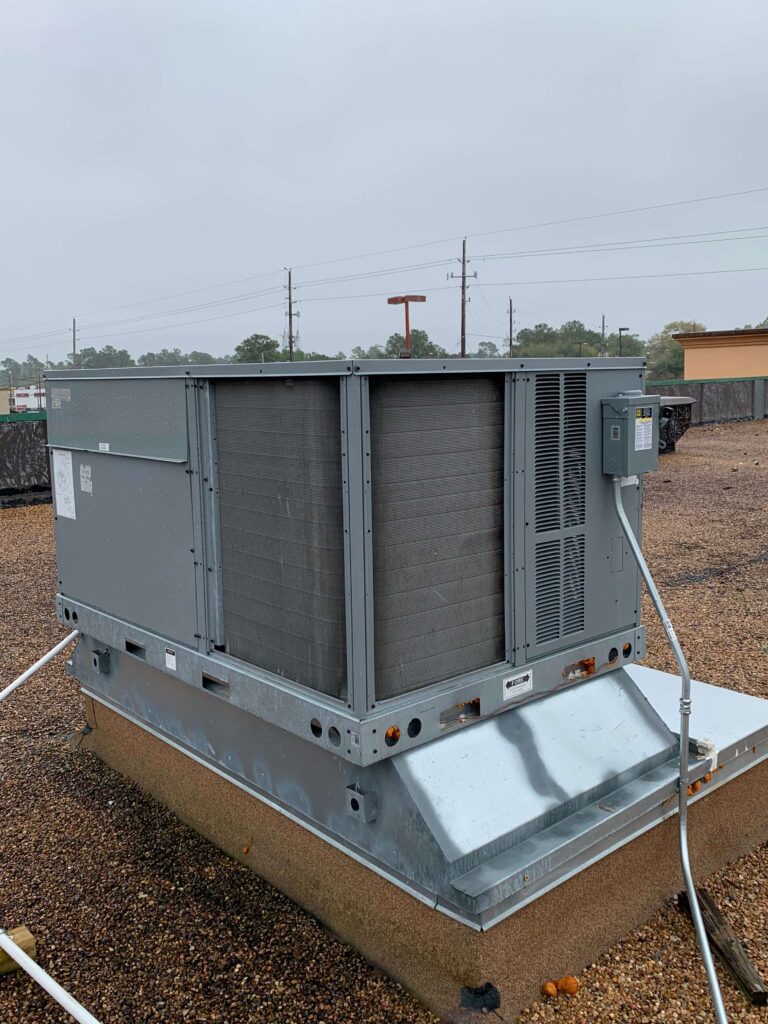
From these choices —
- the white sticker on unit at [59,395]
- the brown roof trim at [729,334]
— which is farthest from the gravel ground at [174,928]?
the brown roof trim at [729,334]

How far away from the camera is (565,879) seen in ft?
9.12

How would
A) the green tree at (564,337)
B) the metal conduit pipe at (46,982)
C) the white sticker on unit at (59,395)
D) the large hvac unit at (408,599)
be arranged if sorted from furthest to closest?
1. the green tree at (564,337)
2. the white sticker on unit at (59,395)
3. the large hvac unit at (408,599)
4. the metal conduit pipe at (46,982)

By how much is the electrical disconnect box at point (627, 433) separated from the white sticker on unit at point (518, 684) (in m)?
0.75

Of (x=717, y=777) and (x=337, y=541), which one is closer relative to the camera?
(x=337, y=541)

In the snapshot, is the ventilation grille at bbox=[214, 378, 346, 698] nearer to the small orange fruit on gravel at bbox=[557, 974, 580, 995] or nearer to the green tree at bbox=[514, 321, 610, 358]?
the small orange fruit on gravel at bbox=[557, 974, 580, 995]

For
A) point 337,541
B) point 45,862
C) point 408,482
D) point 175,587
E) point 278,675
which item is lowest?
point 45,862

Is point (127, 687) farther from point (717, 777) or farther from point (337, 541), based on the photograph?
point (717, 777)

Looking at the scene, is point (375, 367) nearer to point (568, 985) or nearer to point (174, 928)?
point (568, 985)

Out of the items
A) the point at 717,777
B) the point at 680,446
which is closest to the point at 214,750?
the point at 717,777

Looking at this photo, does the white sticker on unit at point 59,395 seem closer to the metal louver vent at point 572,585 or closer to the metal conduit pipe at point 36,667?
the metal conduit pipe at point 36,667

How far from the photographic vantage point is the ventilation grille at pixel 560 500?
302 cm

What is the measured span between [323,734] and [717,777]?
1519mm

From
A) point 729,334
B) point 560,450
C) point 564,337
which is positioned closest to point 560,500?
point 560,450

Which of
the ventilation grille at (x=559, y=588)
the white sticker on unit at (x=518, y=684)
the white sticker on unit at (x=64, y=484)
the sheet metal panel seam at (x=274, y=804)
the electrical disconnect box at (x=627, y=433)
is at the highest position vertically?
the electrical disconnect box at (x=627, y=433)
